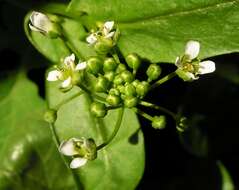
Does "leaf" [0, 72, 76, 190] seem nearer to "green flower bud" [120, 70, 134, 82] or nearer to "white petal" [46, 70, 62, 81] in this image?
"white petal" [46, 70, 62, 81]

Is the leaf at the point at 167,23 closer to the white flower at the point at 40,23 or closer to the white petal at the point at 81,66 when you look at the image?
the white flower at the point at 40,23

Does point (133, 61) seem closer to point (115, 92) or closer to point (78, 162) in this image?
point (115, 92)

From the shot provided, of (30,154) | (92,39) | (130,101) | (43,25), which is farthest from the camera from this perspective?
(30,154)

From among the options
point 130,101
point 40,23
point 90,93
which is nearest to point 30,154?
point 90,93

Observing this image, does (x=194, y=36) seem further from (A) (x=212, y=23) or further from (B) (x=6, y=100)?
(B) (x=6, y=100)

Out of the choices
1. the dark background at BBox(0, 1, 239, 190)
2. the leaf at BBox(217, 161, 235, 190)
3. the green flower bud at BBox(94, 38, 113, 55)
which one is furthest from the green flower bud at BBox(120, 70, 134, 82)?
the leaf at BBox(217, 161, 235, 190)

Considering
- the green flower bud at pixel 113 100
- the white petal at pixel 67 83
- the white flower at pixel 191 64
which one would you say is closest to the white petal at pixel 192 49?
the white flower at pixel 191 64
